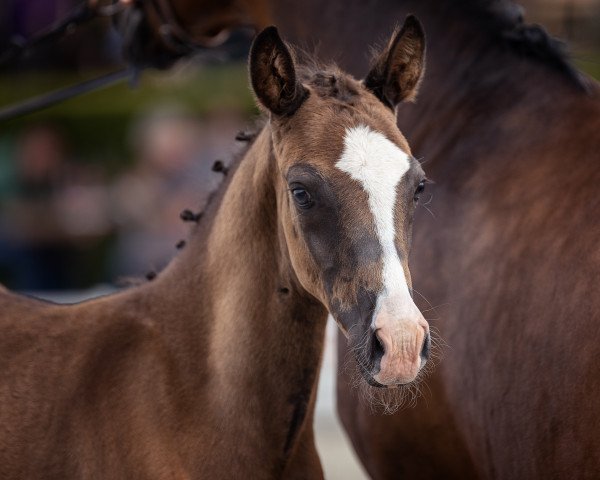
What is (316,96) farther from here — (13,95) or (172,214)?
(13,95)

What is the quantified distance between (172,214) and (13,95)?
2346 millimetres

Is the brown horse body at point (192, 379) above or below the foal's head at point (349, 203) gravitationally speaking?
below

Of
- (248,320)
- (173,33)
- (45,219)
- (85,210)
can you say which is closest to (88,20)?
(173,33)

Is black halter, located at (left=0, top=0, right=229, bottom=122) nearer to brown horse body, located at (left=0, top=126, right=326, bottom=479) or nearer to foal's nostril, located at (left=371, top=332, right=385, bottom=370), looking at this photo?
brown horse body, located at (left=0, top=126, right=326, bottom=479)

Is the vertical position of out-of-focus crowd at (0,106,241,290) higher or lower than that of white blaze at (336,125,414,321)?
lower

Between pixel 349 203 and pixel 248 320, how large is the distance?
560 millimetres

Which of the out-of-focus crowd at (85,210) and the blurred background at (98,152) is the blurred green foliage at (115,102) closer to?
the blurred background at (98,152)

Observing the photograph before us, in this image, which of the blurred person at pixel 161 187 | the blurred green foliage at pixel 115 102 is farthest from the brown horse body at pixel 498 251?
the blurred green foliage at pixel 115 102

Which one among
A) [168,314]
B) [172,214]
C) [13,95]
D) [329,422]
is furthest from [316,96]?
[13,95]

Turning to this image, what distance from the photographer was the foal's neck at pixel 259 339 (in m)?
3.31

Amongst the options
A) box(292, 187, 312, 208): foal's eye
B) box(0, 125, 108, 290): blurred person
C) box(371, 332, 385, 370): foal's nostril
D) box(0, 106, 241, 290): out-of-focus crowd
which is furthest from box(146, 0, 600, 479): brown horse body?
box(0, 125, 108, 290): blurred person

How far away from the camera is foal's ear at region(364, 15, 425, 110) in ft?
11.0

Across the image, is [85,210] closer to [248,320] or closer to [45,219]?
[45,219]

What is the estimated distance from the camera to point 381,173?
3.03m
